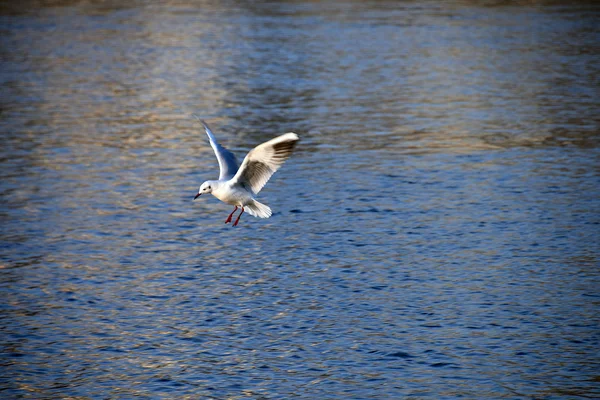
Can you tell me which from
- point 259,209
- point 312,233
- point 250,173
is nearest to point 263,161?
point 250,173

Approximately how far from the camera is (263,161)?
12.7 metres

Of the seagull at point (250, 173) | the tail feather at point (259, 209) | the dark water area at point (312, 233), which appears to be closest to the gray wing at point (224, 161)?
the seagull at point (250, 173)

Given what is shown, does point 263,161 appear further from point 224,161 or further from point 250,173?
point 224,161

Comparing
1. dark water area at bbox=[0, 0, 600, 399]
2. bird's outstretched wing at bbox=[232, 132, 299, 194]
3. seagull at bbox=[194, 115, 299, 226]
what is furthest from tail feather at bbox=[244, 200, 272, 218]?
dark water area at bbox=[0, 0, 600, 399]

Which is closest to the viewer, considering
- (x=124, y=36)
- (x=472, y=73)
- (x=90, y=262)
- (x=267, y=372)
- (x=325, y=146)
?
(x=267, y=372)

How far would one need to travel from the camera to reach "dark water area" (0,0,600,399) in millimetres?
11672

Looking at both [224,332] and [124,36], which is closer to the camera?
[224,332]

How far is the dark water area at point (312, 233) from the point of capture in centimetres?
1167

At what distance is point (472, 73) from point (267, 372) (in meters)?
22.6

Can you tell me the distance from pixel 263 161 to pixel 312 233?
4.04 metres

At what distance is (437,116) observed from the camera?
25.7m

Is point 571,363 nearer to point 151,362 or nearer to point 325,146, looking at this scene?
point 151,362

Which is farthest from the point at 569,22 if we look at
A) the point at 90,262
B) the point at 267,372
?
the point at 267,372

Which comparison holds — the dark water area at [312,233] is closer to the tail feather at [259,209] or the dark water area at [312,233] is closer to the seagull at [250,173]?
the tail feather at [259,209]
